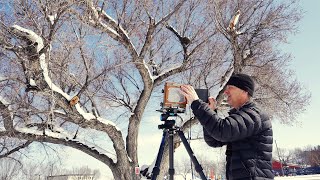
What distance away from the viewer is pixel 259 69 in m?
10.1

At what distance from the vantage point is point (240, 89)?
1.71 metres

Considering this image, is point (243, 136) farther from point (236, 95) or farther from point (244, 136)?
point (236, 95)

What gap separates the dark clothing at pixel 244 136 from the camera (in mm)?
1491

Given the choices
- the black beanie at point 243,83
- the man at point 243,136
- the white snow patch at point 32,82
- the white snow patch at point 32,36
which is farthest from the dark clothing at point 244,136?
the white snow patch at point 32,82

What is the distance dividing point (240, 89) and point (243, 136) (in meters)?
0.32

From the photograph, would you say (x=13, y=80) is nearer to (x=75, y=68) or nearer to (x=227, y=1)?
(x=75, y=68)

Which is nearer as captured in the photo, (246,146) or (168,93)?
(246,146)

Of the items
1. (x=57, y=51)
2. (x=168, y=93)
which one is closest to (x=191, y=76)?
(x=57, y=51)

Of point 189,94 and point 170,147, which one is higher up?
point 189,94

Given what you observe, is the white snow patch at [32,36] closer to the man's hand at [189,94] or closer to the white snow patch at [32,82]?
the white snow patch at [32,82]

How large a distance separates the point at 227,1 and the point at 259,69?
2573 mm

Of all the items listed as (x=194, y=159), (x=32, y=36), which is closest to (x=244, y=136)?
(x=194, y=159)

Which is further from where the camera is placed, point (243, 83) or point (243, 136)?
point (243, 83)

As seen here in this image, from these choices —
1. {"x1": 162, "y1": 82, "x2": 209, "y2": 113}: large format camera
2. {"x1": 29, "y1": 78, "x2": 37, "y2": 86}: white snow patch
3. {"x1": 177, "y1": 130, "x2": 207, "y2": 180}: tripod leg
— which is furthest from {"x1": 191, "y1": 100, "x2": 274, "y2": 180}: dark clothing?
{"x1": 29, "y1": 78, "x2": 37, "y2": 86}: white snow patch
